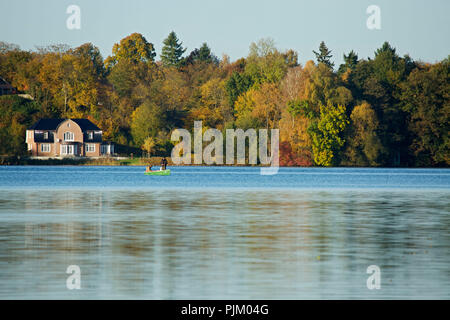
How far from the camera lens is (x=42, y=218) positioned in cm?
2506

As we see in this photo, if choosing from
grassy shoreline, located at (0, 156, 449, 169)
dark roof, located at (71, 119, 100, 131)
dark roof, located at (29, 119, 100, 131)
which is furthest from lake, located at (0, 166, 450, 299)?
dark roof, located at (29, 119, 100, 131)

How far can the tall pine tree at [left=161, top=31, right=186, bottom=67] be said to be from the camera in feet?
520

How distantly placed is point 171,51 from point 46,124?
53.7 meters

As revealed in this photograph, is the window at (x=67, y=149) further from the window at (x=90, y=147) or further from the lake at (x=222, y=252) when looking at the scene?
the lake at (x=222, y=252)

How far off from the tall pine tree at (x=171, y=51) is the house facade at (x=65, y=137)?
4836 cm

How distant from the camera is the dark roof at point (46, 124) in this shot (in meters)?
109

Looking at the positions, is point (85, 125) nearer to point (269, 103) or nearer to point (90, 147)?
point (90, 147)

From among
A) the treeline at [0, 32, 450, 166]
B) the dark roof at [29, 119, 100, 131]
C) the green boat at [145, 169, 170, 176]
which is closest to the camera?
the green boat at [145, 169, 170, 176]

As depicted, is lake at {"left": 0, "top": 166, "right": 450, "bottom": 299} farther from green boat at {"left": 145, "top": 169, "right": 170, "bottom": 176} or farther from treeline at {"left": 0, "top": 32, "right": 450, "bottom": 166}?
treeline at {"left": 0, "top": 32, "right": 450, "bottom": 166}

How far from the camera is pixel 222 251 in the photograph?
17484 millimetres

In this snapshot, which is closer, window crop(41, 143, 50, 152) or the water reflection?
the water reflection

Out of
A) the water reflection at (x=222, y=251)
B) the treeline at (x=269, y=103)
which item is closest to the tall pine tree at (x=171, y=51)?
the treeline at (x=269, y=103)

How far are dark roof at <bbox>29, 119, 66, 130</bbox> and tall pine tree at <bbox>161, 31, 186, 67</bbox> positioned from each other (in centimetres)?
4973
